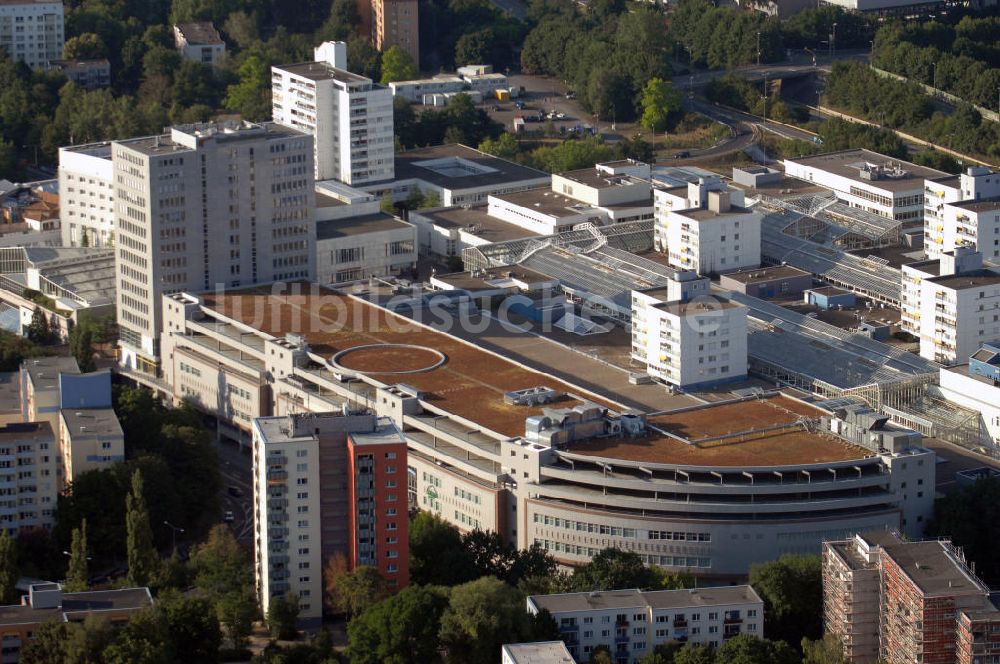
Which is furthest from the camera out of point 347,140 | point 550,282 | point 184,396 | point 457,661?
point 347,140

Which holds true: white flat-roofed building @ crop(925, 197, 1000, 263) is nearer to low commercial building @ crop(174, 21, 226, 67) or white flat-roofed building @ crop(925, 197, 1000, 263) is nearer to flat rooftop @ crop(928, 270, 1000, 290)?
flat rooftop @ crop(928, 270, 1000, 290)

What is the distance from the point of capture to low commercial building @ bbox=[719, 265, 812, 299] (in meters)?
91.9

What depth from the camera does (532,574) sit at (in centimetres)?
6800

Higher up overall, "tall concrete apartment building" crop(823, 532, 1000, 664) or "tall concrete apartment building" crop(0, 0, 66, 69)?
"tall concrete apartment building" crop(0, 0, 66, 69)

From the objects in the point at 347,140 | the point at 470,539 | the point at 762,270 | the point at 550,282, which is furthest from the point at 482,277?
the point at 470,539

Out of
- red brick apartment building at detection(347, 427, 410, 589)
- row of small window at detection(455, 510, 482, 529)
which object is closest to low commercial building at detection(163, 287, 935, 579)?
row of small window at detection(455, 510, 482, 529)

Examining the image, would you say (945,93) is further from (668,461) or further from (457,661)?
(457,661)

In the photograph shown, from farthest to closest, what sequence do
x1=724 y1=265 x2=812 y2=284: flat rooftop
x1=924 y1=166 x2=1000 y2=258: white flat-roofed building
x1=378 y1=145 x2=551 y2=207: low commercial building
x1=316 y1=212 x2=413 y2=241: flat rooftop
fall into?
x1=378 y1=145 x2=551 y2=207: low commercial building < x1=316 y1=212 x2=413 y2=241: flat rooftop < x1=924 y1=166 x2=1000 y2=258: white flat-roofed building < x1=724 y1=265 x2=812 y2=284: flat rooftop

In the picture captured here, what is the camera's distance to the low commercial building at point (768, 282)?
91.9 meters

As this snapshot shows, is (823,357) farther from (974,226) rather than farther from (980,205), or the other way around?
(980,205)

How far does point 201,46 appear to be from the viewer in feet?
430

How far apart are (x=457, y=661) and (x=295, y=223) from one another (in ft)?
98.9

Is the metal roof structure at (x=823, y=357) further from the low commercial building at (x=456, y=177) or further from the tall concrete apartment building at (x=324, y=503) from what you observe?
the low commercial building at (x=456, y=177)

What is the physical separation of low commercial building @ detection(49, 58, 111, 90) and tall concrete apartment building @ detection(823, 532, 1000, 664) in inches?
2837
